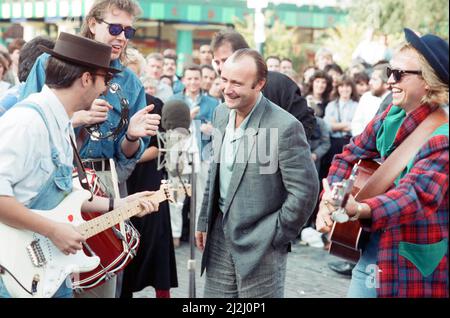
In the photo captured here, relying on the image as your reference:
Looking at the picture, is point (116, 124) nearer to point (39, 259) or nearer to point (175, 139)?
point (175, 139)

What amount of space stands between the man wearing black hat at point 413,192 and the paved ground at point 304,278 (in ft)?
12.7

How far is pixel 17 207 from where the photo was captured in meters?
3.88

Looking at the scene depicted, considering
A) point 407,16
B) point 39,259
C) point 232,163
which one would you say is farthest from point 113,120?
point 407,16

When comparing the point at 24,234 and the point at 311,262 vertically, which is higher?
the point at 24,234

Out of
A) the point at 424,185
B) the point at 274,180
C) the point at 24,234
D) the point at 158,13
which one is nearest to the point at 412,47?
the point at 424,185

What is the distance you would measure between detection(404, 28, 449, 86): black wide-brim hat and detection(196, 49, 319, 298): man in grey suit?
1243 mm

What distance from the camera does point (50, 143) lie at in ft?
13.3

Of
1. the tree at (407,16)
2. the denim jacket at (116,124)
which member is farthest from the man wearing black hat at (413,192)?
the tree at (407,16)

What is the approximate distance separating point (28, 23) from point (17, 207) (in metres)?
23.8

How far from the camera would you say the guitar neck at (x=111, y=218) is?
4.32m

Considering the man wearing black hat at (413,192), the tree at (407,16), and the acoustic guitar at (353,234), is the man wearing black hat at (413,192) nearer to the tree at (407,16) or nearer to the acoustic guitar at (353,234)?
the acoustic guitar at (353,234)

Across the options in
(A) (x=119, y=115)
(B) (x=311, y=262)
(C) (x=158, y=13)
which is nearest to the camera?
(A) (x=119, y=115)
